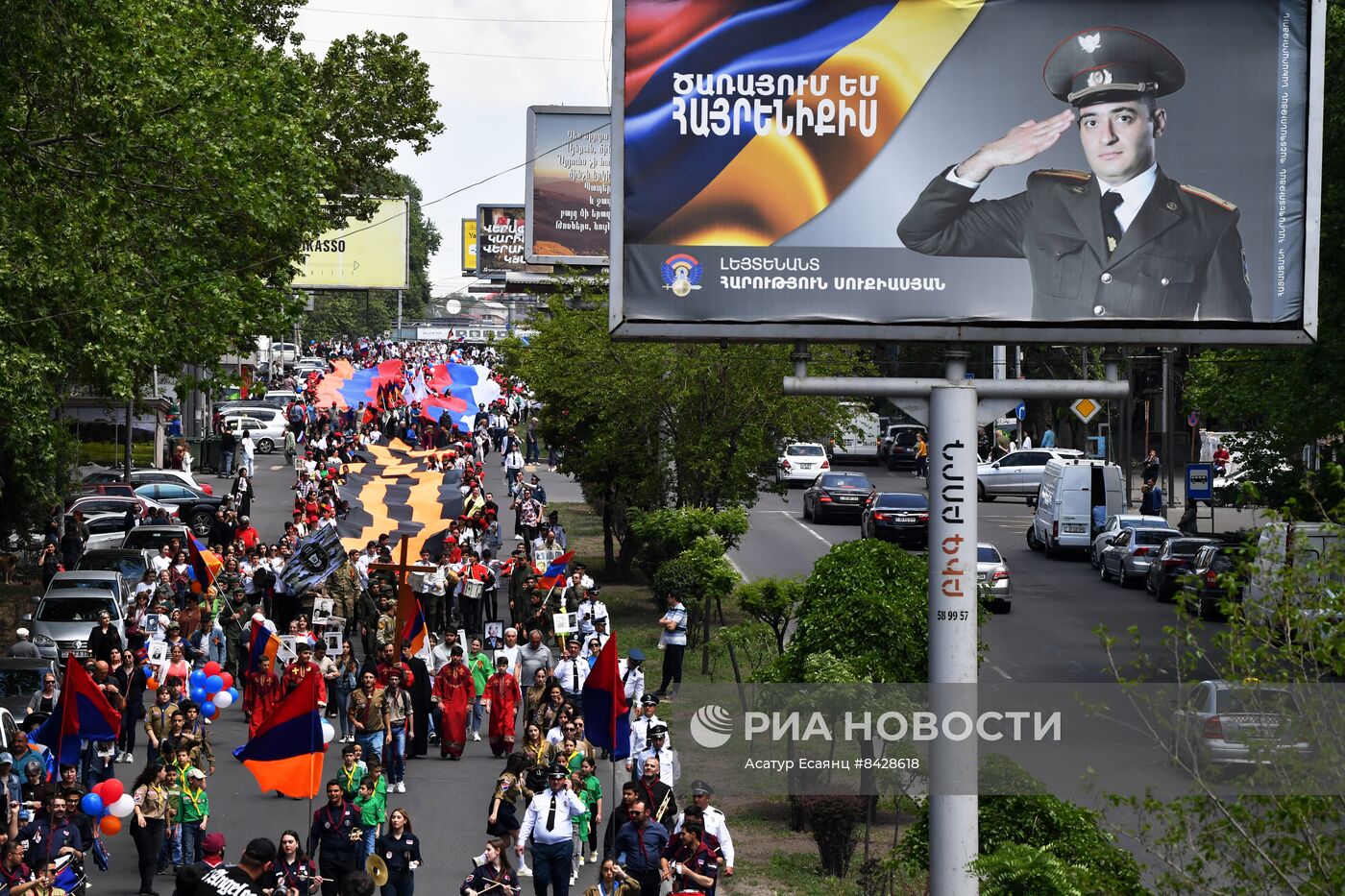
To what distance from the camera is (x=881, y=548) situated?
2056cm

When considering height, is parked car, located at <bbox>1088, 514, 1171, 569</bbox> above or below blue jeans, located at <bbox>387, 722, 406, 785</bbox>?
above

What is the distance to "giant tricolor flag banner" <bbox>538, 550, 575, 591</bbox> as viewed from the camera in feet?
95.8

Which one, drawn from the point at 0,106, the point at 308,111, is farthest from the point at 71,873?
the point at 308,111

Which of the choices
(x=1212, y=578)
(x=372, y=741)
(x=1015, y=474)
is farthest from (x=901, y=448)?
(x=372, y=741)

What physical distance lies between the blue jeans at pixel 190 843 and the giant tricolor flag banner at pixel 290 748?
78 cm

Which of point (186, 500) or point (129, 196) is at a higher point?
point (129, 196)

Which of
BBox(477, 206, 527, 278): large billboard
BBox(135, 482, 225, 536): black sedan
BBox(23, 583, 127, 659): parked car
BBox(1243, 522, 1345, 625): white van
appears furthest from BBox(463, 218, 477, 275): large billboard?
BBox(1243, 522, 1345, 625): white van

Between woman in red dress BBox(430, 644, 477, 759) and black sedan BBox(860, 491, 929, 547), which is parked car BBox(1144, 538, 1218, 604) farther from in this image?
woman in red dress BBox(430, 644, 477, 759)

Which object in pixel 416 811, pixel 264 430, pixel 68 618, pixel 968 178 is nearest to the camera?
pixel 968 178

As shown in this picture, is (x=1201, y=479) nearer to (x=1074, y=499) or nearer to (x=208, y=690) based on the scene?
(x=1074, y=499)

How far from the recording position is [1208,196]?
1385 centimetres

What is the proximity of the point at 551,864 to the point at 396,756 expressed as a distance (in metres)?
4.98

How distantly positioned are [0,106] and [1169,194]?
1555cm

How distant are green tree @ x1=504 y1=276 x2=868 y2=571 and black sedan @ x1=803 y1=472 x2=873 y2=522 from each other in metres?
12.6
